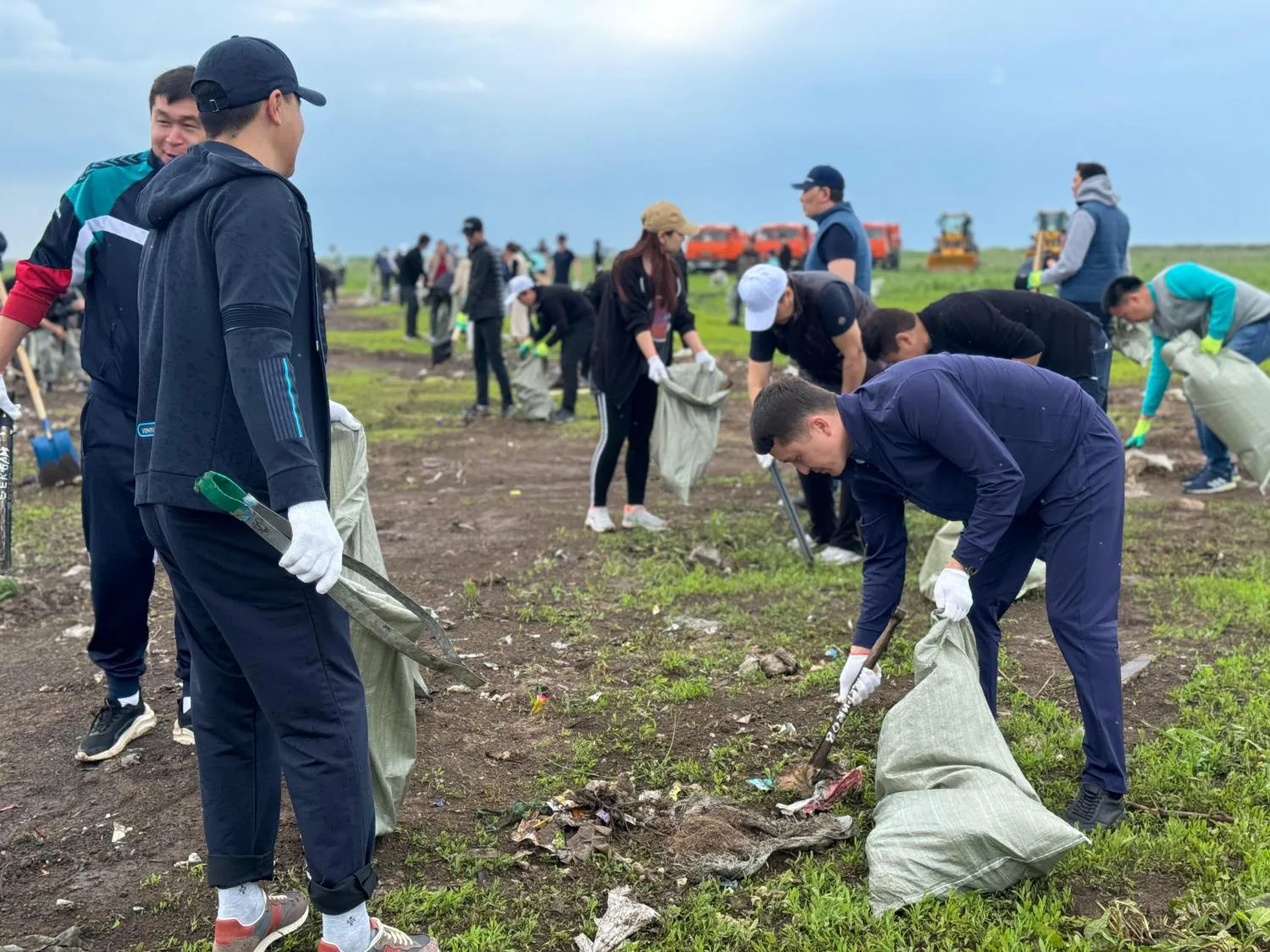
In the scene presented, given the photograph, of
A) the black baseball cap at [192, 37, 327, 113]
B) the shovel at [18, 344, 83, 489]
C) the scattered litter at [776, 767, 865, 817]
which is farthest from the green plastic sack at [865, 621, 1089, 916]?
the shovel at [18, 344, 83, 489]

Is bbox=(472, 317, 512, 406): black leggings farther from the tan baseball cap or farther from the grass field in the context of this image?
the tan baseball cap

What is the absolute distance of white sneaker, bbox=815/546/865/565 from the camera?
5977 millimetres

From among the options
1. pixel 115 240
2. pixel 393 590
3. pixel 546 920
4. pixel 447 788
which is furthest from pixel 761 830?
pixel 115 240

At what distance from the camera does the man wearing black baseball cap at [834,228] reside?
6.49 meters

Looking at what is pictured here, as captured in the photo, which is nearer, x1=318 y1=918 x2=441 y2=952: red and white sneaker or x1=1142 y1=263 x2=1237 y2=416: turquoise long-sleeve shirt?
x1=318 y1=918 x2=441 y2=952: red and white sneaker

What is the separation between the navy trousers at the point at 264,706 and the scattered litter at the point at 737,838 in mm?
940

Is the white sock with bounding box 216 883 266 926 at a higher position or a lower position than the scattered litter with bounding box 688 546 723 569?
higher

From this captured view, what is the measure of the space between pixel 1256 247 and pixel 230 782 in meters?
102

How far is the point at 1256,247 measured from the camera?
88688 millimetres

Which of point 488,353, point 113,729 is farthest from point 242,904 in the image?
point 488,353

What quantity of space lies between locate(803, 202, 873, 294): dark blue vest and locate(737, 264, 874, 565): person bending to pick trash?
2.37 feet

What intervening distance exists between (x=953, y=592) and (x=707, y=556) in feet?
10.3

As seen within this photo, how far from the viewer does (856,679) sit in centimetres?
349

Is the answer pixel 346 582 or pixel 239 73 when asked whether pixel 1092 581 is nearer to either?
pixel 346 582
